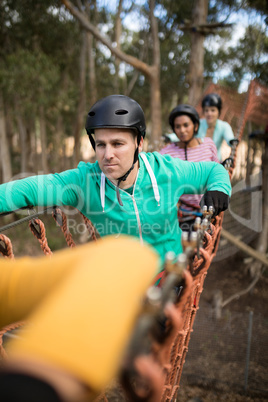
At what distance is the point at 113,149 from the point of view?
70.9 inches

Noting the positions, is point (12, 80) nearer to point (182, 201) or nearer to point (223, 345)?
point (182, 201)

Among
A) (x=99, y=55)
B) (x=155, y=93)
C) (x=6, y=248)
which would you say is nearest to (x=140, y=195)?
(x=6, y=248)

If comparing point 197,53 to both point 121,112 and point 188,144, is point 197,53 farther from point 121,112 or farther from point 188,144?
point 121,112

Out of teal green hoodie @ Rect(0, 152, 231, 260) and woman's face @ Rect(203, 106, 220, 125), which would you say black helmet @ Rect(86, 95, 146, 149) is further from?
woman's face @ Rect(203, 106, 220, 125)

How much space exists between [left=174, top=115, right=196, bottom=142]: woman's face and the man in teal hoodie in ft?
3.83

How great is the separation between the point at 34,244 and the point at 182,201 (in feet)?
24.2

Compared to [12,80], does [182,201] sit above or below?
below

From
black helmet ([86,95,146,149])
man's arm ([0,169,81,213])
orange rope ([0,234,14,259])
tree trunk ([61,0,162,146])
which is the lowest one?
orange rope ([0,234,14,259])

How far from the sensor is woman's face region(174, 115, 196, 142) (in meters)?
3.21

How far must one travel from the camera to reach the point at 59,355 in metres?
0.45

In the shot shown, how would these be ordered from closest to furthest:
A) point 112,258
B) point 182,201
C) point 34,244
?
point 112,258, point 182,201, point 34,244

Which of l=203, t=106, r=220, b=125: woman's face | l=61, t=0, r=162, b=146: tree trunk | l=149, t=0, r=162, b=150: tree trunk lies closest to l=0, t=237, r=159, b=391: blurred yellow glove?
l=203, t=106, r=220, b=125: woman's face

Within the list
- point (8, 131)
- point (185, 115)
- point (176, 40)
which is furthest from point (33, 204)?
point (8, 131)

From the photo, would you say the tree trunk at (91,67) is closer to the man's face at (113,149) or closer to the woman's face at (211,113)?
the woman's face at (211,113)
